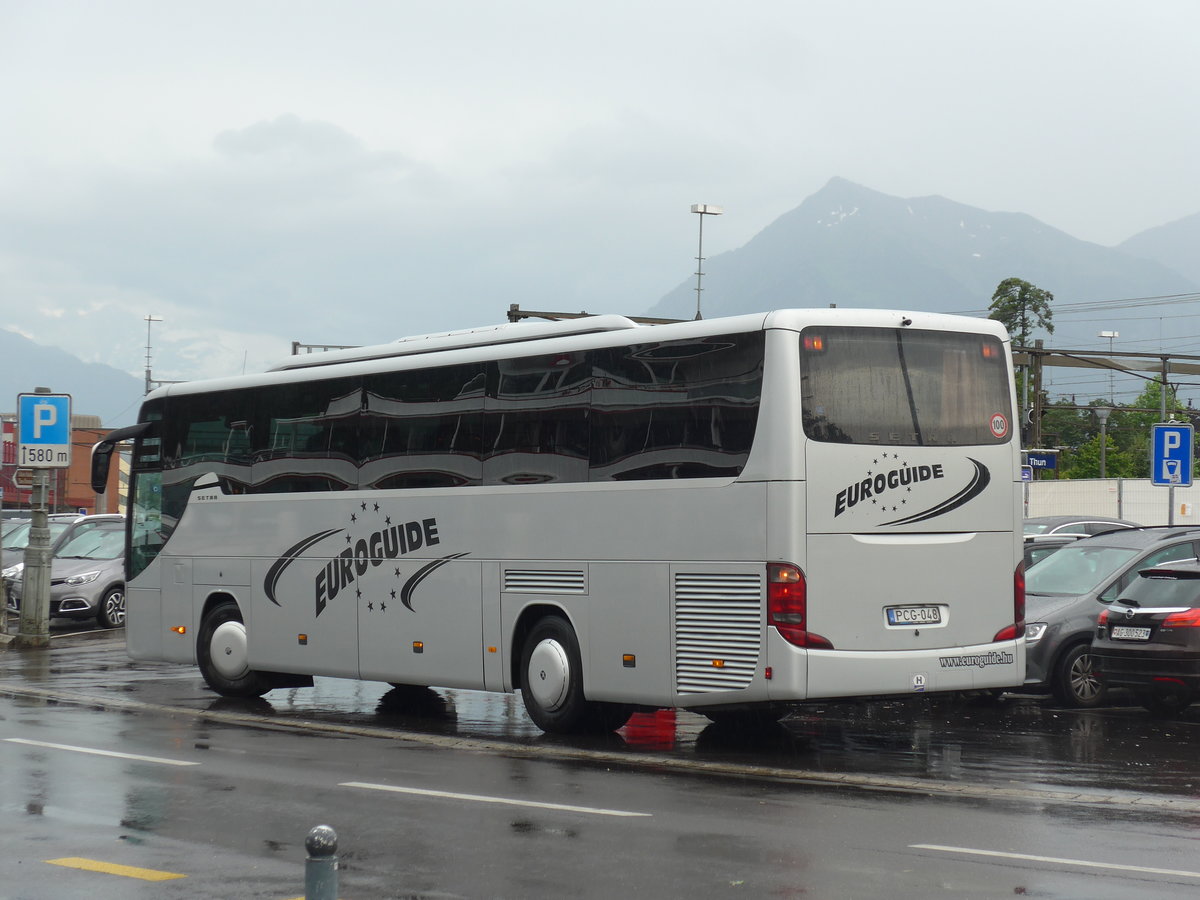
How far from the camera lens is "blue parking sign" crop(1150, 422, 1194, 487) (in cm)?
2433

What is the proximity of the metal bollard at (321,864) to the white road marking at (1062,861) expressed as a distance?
13.9 ft

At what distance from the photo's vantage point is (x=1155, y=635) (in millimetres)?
14836

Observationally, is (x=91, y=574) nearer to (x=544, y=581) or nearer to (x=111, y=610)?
(x=111, y=610)

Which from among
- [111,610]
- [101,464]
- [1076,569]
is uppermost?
[101,464]

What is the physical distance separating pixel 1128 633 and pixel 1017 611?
7.73ft

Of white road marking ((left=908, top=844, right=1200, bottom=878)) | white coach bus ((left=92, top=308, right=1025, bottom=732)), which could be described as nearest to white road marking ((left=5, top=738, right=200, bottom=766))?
white coach bus ((left=92, top=308, right=1025, bottom=732))

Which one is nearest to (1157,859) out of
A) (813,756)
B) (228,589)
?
(813,756)

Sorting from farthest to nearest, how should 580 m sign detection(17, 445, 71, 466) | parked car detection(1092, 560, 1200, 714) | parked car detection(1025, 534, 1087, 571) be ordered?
1. 580 m sign detection(17, 445, 71, 466)
2. parked car detection(1025, 534, 1087, 571)
3. parked car detection(1092, 560, 1200, 714)

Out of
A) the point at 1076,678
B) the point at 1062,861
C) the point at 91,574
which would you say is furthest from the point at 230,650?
the point at 91,574

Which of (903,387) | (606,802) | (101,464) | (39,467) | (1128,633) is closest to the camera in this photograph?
(606,802)

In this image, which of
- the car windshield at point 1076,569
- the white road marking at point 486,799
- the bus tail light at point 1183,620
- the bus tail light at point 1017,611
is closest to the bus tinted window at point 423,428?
the white road marking at point 486,799

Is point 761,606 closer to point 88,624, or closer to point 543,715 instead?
point 543,715

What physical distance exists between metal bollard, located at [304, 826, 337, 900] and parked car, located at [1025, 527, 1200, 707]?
12.6 metres

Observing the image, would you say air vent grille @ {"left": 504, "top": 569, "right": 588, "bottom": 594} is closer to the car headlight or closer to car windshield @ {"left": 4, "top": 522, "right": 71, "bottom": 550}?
the car headlight
